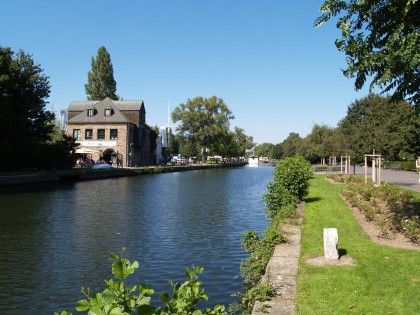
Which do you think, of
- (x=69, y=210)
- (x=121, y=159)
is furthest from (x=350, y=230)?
(x=121, y=159)

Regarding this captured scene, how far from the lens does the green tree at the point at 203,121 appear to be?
102500mm

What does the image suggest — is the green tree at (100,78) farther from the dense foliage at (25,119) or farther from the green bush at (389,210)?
the green bush at (389,210)

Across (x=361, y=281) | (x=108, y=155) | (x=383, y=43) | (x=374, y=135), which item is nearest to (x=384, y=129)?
(x=374, y=135)

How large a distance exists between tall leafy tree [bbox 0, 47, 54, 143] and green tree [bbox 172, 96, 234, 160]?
56.5 metres

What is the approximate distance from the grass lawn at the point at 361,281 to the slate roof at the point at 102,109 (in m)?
58.5

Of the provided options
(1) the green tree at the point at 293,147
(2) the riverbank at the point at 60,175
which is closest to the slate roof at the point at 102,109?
(2) the riverbank at the point at 60,175

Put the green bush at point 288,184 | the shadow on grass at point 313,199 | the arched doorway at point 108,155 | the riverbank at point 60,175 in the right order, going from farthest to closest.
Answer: the arched doorway at point 108,155 → the riverbank at point 60,175 → the shadow on grass at point 313,199 → the green bush at point 288,184

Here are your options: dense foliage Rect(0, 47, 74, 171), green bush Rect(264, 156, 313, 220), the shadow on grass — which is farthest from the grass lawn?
dense foliage Rect(0, 47, 74, 171)

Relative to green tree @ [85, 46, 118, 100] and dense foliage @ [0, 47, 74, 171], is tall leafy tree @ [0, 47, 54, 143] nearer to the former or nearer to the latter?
dense foliage @ [0, 47, 74, 171]

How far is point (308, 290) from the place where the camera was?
6520mm

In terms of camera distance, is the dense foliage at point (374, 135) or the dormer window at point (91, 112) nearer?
the dense foliage at point (374, 135)

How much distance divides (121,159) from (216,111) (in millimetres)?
45194

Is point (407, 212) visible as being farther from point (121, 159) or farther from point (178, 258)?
point (121, 159)

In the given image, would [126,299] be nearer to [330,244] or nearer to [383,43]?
[330,244]
